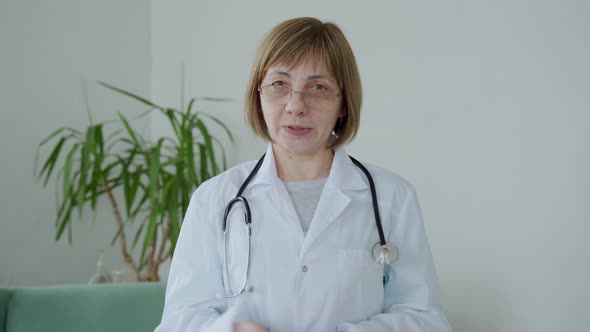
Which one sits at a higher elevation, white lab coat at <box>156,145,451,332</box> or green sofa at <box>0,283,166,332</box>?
white lab coat at <box>156,145,451,332</box>

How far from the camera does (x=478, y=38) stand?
193 centimetres

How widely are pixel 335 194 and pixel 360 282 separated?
194mm

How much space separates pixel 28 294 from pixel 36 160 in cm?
118

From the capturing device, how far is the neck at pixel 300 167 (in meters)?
1.42

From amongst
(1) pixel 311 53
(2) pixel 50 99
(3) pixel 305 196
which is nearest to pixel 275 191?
(3) pixel 305 196

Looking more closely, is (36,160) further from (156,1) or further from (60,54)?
(156,1)

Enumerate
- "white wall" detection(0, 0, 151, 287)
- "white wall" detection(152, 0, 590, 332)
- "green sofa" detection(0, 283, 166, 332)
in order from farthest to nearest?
"white wall" detection(0, 0, 151, 287), "green sofa" detection(0, 283, 166, 332), "white wall" detection(152, 0, 590, 332)

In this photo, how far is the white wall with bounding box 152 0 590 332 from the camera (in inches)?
66.4

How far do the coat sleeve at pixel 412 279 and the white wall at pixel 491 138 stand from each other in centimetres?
55

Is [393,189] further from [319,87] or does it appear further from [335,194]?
[319,87]

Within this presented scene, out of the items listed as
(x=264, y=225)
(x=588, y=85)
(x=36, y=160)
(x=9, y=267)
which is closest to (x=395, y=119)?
(x=588, y=85)

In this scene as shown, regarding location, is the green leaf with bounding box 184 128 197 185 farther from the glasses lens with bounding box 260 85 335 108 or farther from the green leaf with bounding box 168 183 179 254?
the glasses lens with bounding box 260 85 335 108

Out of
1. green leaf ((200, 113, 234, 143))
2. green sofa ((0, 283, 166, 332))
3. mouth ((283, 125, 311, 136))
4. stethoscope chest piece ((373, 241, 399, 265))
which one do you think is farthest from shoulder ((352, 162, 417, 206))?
green leaf ((200, 113, 234, 143))

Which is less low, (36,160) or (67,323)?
(36,160)
